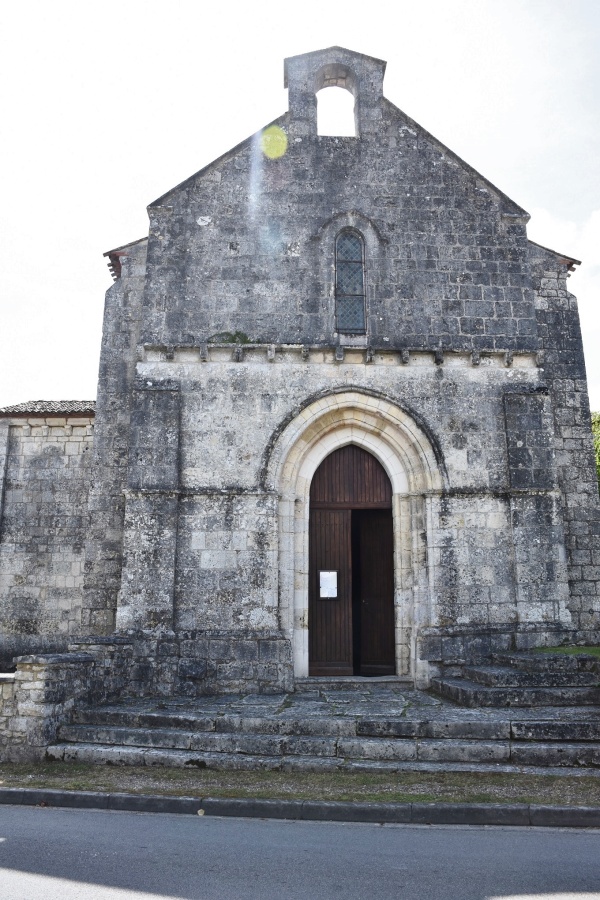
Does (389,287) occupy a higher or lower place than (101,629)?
higher

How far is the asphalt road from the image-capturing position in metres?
4.67

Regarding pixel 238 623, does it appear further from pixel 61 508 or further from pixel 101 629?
pixel 61 508

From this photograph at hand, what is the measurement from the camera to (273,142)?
43.4 ft

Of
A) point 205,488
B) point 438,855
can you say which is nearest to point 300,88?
point 205,488

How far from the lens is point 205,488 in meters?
11.5

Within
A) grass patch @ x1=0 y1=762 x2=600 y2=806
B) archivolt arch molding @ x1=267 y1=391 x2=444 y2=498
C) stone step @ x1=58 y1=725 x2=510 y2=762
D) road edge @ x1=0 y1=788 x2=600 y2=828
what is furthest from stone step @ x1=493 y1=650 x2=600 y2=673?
road edge @ x1=0 y1=788 x2=600 y2=828

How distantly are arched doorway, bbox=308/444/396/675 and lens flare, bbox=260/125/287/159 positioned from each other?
18.0 ft

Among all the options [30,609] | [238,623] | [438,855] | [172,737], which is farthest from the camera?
[30,609]

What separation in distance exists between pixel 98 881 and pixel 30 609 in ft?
30.5

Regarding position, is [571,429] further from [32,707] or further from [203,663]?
[32,707]

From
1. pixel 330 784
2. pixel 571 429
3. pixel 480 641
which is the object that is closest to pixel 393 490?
pixel 480 641

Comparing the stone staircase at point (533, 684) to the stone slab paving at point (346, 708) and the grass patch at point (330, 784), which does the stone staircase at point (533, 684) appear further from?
the grass patch at point (330, 784)

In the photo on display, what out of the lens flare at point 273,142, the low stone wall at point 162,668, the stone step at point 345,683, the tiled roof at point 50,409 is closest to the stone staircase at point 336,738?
the low stone wall at point 162,668

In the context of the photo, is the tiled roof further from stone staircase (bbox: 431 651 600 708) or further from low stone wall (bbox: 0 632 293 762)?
stone staircase (bbox: 431 651 600 708)
